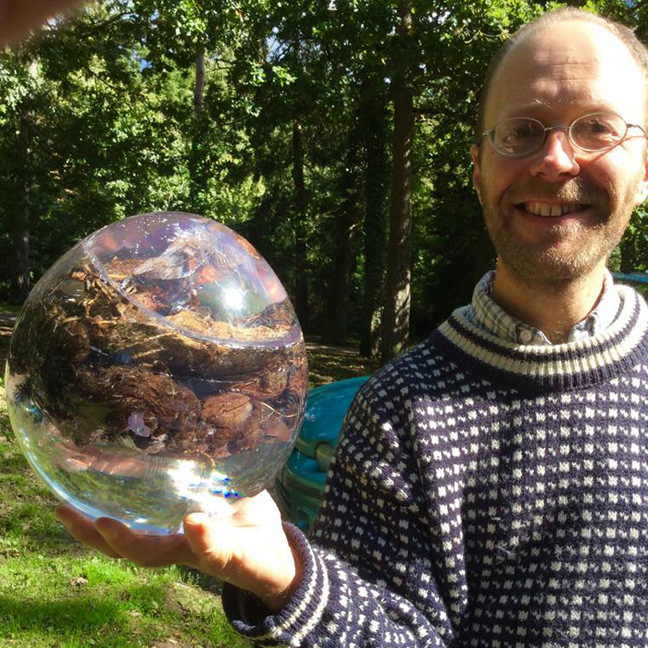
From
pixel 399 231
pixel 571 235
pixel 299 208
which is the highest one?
pixel 571 235

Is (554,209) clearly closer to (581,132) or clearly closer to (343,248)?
(581,132)

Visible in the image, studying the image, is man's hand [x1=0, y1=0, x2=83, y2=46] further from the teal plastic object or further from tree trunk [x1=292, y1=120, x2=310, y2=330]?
tree trunk [x1=292, y1=120, x2=310, y2=330]

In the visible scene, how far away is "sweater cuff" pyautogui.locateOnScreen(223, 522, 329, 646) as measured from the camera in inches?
53.9

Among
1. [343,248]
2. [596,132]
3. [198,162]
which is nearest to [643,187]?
[596,132]

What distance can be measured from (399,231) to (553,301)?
399 inches

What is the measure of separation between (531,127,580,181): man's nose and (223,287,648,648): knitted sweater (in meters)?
0.41

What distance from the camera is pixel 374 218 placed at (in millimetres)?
16672

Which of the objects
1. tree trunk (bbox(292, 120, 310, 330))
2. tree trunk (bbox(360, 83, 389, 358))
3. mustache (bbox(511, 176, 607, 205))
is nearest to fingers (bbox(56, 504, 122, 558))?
mustache (bbox(511, 176, 607, 205))

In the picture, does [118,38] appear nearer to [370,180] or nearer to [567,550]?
[370,180]

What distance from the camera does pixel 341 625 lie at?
1.40 m

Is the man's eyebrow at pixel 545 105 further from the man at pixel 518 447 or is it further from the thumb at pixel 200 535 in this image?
the thumb at pixel 200 535

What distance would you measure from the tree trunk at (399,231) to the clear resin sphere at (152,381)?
1023cm

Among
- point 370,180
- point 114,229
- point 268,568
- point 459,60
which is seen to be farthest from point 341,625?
point 370,180

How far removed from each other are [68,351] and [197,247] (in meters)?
0.37
